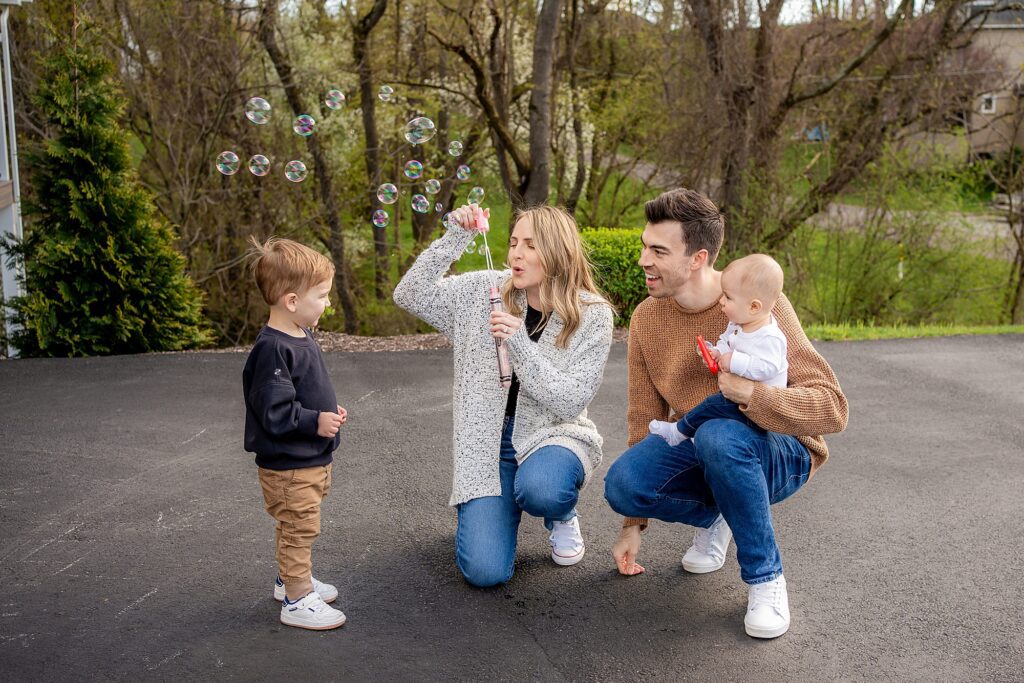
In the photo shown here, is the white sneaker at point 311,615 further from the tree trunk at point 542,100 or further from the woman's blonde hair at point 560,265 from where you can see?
the tree trunk at point 542,100

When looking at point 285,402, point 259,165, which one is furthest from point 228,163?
point 285,402

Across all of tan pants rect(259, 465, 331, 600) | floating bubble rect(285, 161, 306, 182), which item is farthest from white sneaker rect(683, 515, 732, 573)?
floating bubble rect(285, 161, 306, 182)

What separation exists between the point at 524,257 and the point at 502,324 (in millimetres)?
351

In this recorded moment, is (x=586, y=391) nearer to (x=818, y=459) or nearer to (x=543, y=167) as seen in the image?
(x=818, y=459)

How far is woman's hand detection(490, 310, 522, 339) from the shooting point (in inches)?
140

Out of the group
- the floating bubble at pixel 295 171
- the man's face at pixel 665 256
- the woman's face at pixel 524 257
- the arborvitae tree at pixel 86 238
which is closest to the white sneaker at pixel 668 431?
the man's face at pixel 665 256

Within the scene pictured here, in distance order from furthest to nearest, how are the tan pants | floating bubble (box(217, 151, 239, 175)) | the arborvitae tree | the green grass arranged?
the green grass
the arborvitae tree
floating bubble (box(217, 151, 239, 175))
the tan pants

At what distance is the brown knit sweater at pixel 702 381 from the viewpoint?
3346mm

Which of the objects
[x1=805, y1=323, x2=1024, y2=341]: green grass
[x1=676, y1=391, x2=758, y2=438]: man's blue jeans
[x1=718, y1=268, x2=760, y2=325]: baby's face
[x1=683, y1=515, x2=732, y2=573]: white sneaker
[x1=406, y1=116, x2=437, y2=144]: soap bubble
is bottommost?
[x1=805, y1=323, x2=1024, y2=341]: green grass

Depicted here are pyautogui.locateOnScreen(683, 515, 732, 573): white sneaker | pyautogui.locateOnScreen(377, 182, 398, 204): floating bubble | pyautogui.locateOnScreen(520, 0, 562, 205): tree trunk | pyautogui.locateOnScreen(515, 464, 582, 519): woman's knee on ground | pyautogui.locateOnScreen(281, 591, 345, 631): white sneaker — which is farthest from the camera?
pyautogui.locateOnScreen(520, 0, 562, 205): tree trunk

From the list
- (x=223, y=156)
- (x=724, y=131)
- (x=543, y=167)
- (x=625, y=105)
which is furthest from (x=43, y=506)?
(x=625, y=105)

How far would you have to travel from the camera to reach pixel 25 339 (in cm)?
830

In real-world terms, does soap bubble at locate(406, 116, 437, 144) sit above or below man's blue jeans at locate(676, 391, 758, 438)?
above

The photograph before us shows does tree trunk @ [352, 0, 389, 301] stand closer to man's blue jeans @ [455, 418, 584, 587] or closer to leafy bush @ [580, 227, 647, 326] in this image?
leafy bush @ [580, 227, 647, 326]
